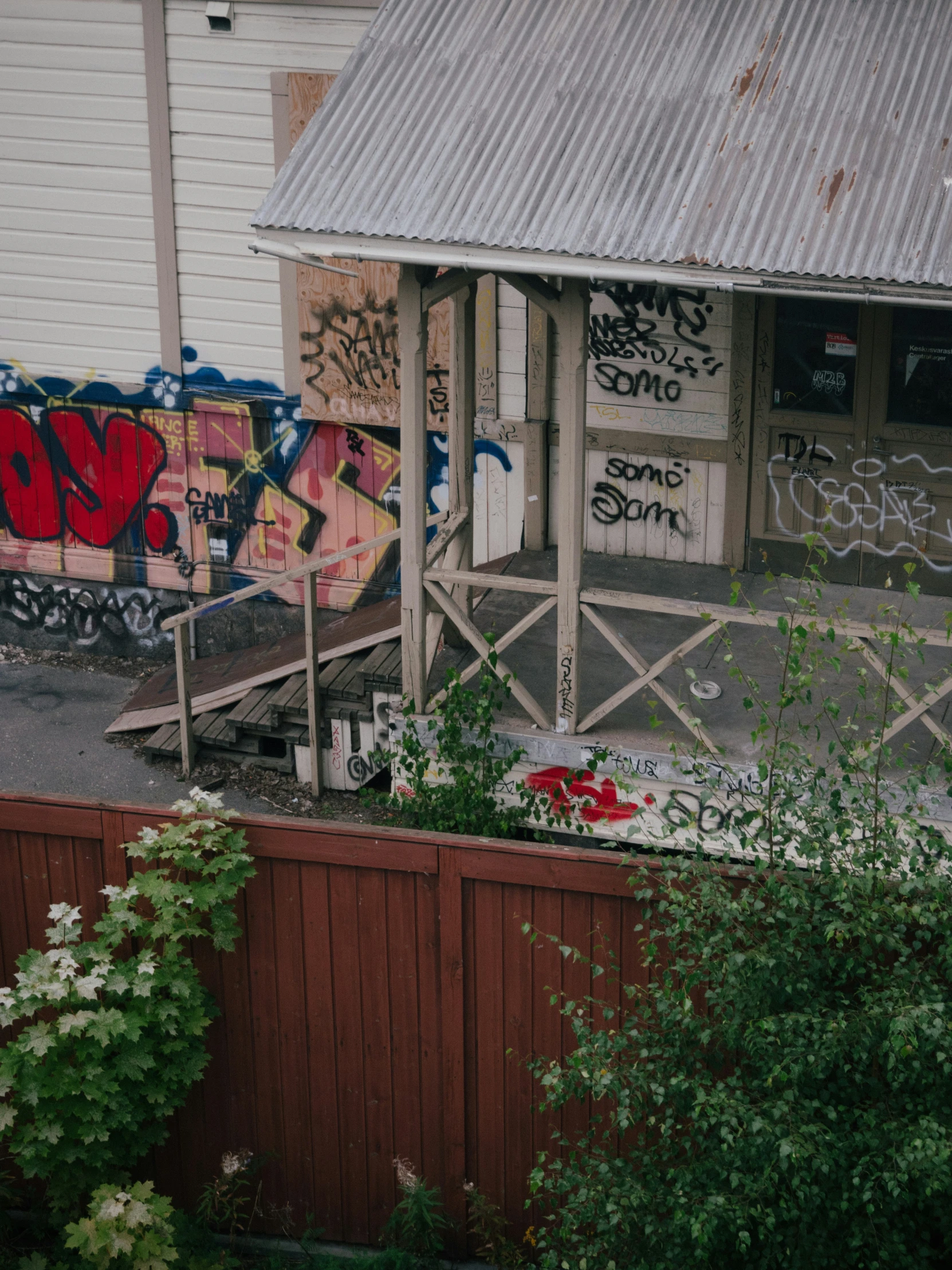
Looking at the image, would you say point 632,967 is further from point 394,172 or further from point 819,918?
point 394,172

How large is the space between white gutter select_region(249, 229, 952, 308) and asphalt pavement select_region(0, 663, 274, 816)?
11.7 feet

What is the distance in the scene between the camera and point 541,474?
998 centimetres

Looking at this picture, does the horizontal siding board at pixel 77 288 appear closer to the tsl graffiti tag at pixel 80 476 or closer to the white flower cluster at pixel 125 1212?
the tsl graffiti tag at pixel 80 476

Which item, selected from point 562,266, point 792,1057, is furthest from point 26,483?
point 792,1057

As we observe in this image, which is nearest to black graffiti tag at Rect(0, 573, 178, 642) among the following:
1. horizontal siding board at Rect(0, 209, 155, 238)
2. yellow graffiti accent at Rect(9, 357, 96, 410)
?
yellow graffiti accent at Rect(9, 357, 96, 410)

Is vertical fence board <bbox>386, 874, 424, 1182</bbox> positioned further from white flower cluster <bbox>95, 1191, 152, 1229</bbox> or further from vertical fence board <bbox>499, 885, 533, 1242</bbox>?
white flower cluster <bbox>95, 1191, 152, 1229</bbox>

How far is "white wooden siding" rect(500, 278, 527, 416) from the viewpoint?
9.77 metres

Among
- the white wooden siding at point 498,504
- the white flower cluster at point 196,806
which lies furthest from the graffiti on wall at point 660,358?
the white flower cluster at point 196,806

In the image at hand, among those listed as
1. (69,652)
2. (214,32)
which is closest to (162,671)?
(69,652)

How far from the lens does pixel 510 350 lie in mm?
9883

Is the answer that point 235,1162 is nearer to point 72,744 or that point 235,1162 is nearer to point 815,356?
point 72,744

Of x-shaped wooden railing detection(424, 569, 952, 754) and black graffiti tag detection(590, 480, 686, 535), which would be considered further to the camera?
black graffiti tag detection(590, 480, 686, 535)

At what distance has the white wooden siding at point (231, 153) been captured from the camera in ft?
32.2

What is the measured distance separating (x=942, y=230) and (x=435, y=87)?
272 centimetres
